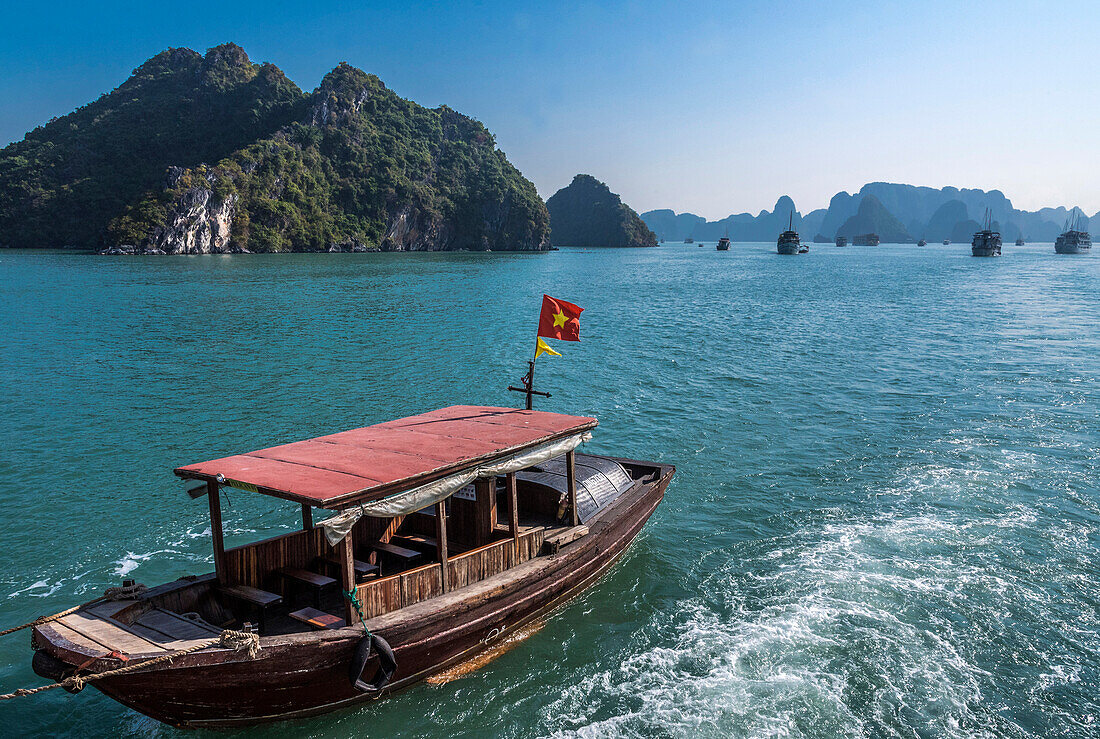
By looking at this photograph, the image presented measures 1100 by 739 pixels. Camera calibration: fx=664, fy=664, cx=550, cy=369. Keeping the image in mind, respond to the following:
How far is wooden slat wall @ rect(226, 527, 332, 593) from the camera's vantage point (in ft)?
31.0

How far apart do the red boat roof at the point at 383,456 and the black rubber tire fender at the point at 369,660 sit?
5.89 feet

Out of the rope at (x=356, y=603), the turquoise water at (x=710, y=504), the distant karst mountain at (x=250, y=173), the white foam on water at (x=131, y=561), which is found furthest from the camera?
the distant karst mountain at (x=250, y=173)

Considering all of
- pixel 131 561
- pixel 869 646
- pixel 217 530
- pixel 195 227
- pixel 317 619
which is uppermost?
pixel 195 227

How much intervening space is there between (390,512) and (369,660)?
1846 mm

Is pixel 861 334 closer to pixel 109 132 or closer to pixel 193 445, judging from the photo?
pixel 193 445

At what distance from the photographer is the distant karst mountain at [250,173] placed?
12800cm

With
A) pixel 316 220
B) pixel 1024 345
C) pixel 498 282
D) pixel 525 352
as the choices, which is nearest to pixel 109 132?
pixel 316 220

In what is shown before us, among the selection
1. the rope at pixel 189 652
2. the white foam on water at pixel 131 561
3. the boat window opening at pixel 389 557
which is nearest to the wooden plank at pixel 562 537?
the boat window opening at pixel 389 557

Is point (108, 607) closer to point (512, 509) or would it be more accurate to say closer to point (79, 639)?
point (79, 639)

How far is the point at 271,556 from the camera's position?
386 inches

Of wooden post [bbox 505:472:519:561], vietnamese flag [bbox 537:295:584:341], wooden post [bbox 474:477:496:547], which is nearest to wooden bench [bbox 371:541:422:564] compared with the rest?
wooden post [bbox 474:477:496:547]

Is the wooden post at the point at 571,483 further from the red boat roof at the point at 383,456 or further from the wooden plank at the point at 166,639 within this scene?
the wooden plank at the point at 166,639

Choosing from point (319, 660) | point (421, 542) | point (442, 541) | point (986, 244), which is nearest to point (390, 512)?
point (442, 541)

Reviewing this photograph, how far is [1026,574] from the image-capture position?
1299 cm
